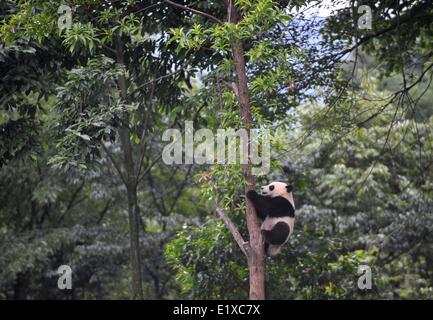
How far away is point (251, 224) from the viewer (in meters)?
6.31

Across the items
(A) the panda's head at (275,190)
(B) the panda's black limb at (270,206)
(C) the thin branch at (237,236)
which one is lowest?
(C) the thin branch at (237,236)

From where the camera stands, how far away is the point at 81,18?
7703mm

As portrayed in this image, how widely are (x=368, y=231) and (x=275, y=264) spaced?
4.07 metres

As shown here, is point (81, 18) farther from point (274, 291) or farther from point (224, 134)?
point (274, 291)

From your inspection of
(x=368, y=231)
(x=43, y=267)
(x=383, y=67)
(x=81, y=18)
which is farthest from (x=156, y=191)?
(x=81, y=18)

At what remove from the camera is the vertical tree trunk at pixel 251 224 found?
20.3ft

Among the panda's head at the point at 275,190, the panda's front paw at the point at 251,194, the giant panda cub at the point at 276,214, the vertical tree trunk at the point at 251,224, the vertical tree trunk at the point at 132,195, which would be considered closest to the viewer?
the vertical tree trunk at the point at 251,224

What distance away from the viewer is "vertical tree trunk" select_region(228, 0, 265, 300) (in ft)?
20.3

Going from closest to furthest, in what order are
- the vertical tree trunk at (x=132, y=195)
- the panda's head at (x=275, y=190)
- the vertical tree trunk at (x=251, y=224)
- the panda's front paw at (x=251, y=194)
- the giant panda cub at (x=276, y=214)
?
the vertical tree trunk at (x=251, y=224) < the panda's front paw at (x=251, y=194) < the giant panda cub at (x=276, y=214) < the panda's head at (x=275, y=190) < the vertical tree trunk at (x=132, y=195)

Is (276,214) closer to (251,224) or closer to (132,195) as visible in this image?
(251,224)

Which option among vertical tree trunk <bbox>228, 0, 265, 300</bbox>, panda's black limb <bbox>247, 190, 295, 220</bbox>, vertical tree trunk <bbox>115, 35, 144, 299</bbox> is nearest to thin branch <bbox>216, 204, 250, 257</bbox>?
vertical tree trunk <bbox>228, 0, 265, 300</bbox>

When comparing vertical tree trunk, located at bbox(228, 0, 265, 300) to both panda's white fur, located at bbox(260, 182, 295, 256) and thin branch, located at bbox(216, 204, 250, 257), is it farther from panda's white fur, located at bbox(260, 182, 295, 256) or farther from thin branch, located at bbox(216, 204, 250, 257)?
panda's white fur, located at bbox(260, 182, 295, 256)

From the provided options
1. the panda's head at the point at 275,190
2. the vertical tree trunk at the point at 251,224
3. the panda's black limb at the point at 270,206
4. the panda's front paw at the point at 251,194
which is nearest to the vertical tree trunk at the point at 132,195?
the vertical tree trunk at the point at 251,224

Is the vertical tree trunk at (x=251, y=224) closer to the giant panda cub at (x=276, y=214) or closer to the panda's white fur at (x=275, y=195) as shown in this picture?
the giant panda cub at (x=276, y=214)
